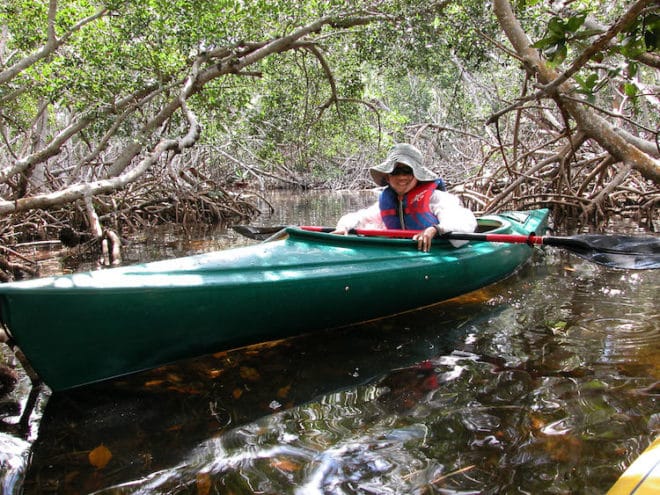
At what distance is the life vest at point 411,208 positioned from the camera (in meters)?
3.63

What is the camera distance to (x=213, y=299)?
2377mm

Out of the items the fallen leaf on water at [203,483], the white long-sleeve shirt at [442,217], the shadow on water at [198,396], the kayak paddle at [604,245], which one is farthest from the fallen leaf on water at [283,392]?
the white long-sleeve shirt at [442,217]

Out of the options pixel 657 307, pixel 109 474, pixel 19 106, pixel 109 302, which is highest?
pixel 19 106

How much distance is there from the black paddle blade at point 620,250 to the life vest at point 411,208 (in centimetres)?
96

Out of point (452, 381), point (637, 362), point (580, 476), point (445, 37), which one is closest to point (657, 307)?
point (637, 362)

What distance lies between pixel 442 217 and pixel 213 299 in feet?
6.04

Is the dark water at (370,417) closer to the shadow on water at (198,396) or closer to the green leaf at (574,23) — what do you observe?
the shadow on water at (198,396)

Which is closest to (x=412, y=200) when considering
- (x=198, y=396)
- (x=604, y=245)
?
(x=604, y=245)

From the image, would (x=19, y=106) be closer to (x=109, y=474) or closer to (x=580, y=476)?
(x=109, y=474)

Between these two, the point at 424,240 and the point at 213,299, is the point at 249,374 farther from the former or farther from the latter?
the point at 424,240

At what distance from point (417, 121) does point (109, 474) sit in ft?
51.2

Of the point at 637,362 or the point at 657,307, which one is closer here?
the point at 637,362

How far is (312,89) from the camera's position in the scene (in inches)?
309

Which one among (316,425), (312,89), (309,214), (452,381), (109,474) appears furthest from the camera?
(309,214)
